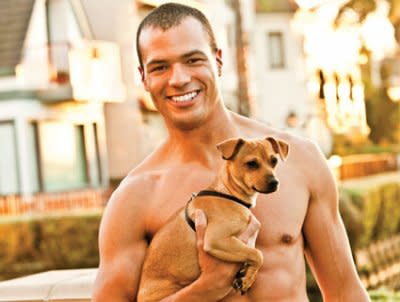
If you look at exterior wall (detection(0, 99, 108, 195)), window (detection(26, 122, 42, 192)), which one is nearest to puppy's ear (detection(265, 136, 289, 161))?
exterior wall (detection(0, 99, 108, 195))

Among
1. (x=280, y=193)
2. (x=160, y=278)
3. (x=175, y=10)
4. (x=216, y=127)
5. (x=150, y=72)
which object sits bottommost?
(x=160, y=278)

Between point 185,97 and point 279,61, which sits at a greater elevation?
point 279,61

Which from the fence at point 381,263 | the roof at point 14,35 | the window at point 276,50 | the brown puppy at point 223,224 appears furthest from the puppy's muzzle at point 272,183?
the window at point 276,50

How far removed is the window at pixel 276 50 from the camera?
39.9 m

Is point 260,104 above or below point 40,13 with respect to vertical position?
below

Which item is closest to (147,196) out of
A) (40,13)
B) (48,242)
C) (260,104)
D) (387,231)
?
(48,242)

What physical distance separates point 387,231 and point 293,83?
876 inches

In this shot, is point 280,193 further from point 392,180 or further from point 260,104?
point 260,104

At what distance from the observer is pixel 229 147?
8.79ft

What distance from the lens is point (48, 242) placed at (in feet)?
55.2

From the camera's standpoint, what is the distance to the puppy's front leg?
8.71ft

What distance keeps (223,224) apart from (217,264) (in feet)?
0.37

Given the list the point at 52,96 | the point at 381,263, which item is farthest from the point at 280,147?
the point at 52,96

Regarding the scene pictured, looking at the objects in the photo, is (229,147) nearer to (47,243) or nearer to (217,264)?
(217,264)
